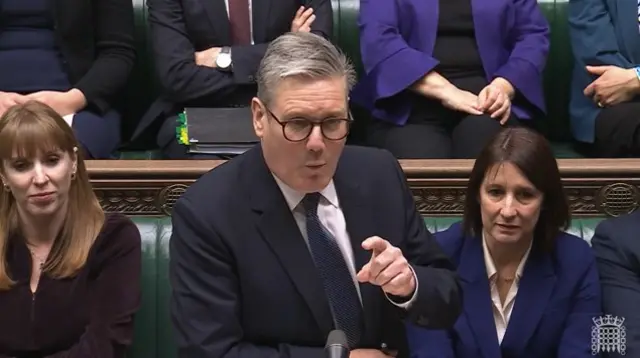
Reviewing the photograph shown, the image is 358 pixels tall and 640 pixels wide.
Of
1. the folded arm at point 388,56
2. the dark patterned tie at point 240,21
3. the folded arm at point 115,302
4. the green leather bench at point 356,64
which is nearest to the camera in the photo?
the folded arm at point 115,302

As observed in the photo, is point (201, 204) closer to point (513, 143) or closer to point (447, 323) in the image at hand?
point (447, 323)

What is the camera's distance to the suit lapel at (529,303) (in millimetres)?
1779

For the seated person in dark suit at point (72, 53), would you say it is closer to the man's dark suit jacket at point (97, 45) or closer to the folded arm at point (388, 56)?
the man's dark suit jacket at point (97, 45)

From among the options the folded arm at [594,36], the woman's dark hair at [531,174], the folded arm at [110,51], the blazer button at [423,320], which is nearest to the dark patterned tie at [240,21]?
the folded arm at [110,51]

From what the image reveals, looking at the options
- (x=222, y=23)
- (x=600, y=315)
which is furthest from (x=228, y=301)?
(x=222, y=23)

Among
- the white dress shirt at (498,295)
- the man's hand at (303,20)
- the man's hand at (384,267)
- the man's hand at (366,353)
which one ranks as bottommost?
the white dress shirt at (498,295)

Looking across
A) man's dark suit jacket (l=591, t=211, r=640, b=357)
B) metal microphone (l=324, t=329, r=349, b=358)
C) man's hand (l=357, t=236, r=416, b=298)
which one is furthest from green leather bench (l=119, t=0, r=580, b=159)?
metal microphone (l=324, t=329, r=349, b=358)

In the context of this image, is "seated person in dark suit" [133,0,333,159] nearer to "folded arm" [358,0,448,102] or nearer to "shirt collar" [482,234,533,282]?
"folded arm" [358,0,448,102]

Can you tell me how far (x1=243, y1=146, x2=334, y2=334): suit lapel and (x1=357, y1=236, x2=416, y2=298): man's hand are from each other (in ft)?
0.50

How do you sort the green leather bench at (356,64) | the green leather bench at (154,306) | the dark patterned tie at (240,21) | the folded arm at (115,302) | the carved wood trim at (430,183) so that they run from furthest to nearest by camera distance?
1. the green leather bench at (356,64)
2. the dark patterned tie at (240,21)
3. the carved wood trim at (430,183)
4. the green leather bench at (154,306)
5. the folded arm at (115,302)

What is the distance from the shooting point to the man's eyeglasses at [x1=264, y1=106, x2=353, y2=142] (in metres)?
1.38

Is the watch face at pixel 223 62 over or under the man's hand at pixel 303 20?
under

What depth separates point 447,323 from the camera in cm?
153

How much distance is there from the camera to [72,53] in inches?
99.8
